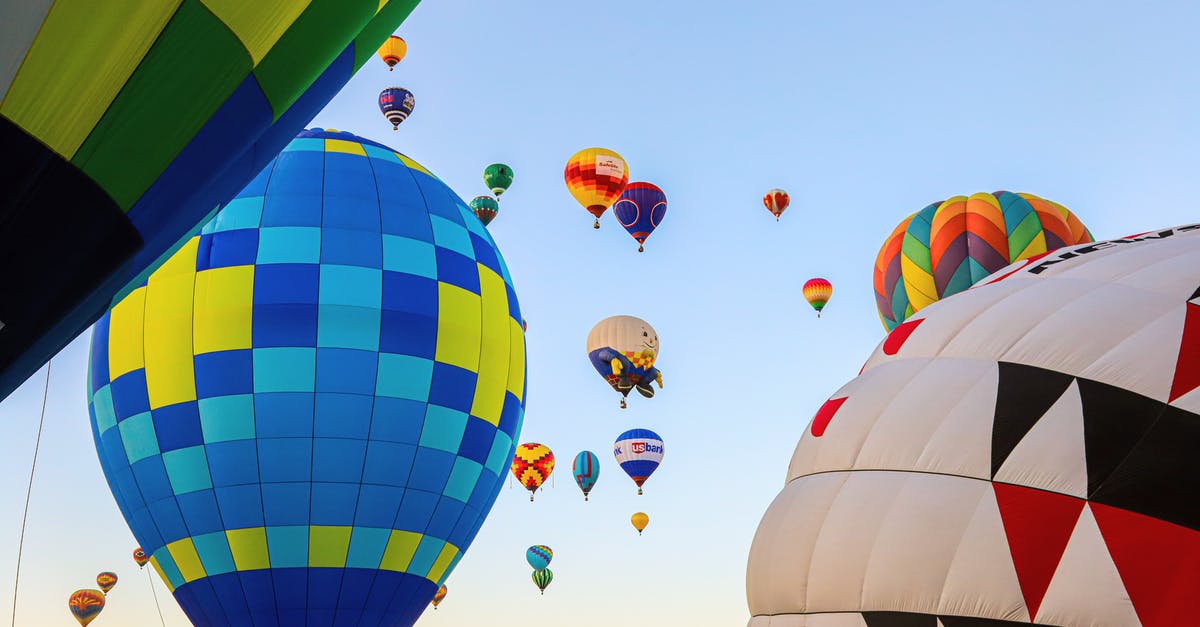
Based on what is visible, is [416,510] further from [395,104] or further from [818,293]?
[818,293]

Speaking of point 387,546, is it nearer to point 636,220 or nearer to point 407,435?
point 407,435

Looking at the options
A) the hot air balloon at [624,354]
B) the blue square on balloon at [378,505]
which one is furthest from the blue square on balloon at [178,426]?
the hot air balloon at [624,354]

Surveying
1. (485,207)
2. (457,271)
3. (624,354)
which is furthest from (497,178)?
(457,271)

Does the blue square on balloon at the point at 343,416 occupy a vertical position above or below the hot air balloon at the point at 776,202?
below

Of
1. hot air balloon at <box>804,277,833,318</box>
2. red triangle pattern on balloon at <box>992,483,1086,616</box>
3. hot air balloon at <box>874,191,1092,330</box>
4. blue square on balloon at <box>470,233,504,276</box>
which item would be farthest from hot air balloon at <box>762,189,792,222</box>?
red triangle pattern on balloon at <box>992,483,1086,616</box>

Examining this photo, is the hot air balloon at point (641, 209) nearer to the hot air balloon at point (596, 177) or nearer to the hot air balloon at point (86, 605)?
the hot air balloon at point (596, 177)

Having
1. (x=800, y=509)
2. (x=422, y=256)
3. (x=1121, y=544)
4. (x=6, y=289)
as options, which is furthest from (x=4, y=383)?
(x=422, y=256)

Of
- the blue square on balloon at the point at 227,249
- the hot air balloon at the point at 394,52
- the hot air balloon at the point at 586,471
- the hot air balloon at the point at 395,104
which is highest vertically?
the hot air balloon at the point at 394,52
